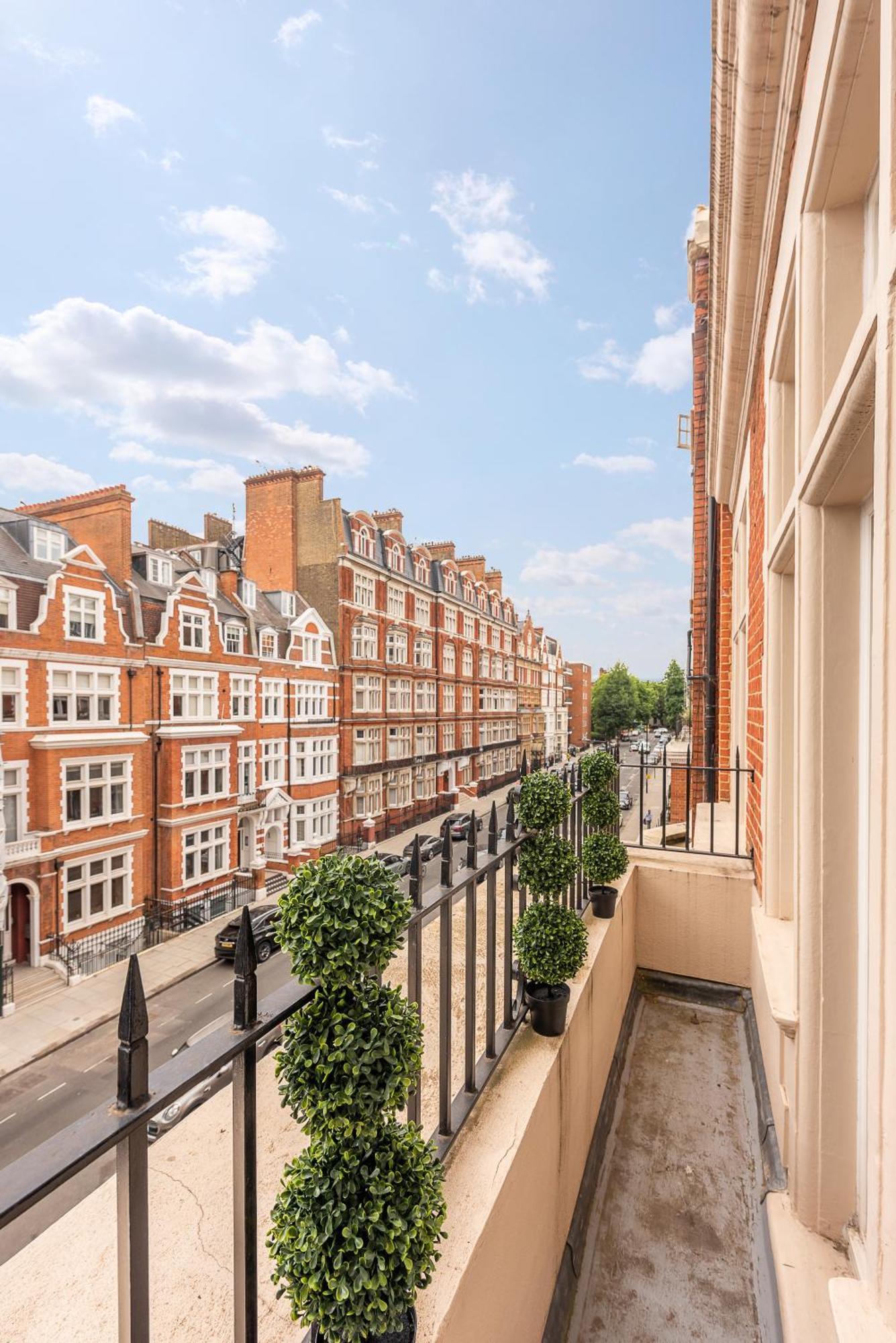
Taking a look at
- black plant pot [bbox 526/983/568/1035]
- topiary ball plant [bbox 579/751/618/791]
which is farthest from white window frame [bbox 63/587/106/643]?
black plant pot [bbox 526/983/568/1035]

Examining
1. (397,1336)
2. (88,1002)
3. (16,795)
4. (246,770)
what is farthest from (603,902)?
(246,770)

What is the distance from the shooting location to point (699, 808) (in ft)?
30.8

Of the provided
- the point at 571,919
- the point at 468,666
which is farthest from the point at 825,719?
the point at 468,666

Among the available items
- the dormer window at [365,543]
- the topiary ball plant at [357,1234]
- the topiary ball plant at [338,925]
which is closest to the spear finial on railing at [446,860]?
the topiary ball plant at [338,925]

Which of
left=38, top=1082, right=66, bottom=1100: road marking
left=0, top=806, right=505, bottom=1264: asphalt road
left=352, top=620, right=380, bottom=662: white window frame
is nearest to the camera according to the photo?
left=0, top=806, right=505, bottom=1264: asphalt road

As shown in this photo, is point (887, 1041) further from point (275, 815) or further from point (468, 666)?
point (468, 666)

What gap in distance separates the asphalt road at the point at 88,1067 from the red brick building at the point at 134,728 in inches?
122

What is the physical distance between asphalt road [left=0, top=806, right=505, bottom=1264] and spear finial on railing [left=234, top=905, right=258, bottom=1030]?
4945 mm

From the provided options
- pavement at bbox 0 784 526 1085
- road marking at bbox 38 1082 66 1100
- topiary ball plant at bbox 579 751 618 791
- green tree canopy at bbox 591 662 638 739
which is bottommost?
pavement at bbox 0 784 526 1085

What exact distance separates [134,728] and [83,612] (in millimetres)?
3128

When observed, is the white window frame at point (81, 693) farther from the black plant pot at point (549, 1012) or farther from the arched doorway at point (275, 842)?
the black plant pot at point (549, 1012)

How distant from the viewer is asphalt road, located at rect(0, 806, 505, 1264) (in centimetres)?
777

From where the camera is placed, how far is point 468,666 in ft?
116

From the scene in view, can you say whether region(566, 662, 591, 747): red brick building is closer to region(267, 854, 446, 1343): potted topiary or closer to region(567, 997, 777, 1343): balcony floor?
region(567, 997, 777, 1343): balcony floor
